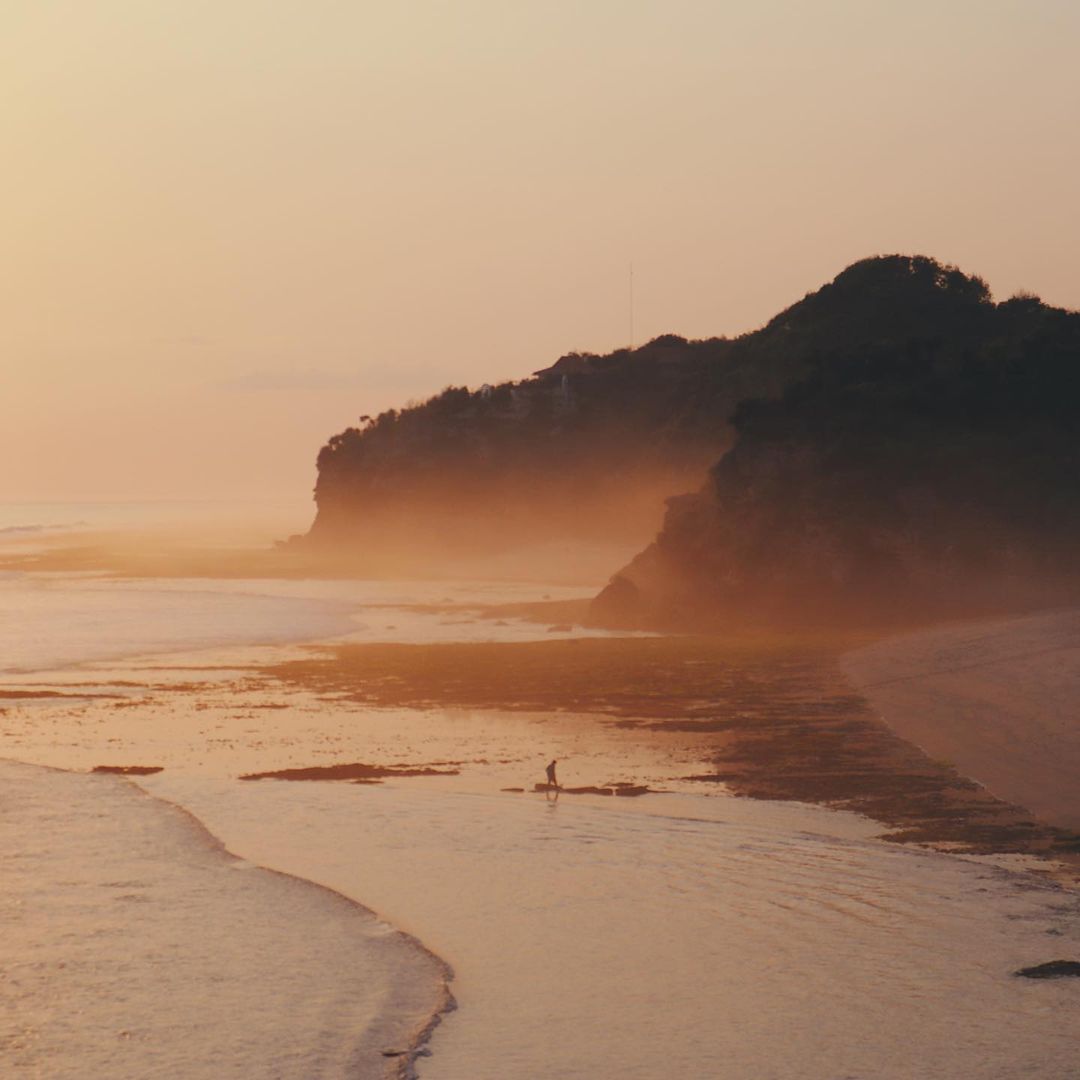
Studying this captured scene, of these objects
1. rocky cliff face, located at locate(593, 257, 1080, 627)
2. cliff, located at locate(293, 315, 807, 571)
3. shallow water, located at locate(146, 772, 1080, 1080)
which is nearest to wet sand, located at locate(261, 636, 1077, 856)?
shallow water, located at locate(146, 772, 1080, 1080)

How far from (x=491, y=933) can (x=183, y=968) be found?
265cm

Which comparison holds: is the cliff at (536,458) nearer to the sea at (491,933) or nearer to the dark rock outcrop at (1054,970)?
the sea at (491,933)

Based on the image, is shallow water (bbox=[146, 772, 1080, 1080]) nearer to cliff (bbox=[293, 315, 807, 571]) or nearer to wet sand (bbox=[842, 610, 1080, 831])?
wet sand (bbox=[842, 610, 1080, 831])

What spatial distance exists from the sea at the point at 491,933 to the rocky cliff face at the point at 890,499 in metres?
25.2

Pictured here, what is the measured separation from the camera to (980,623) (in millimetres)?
38250

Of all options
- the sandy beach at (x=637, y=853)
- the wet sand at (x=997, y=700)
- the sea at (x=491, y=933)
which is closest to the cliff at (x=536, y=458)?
the wet sand at (x=997, y=700)

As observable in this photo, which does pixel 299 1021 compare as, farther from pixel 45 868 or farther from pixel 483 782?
pixel 483 782

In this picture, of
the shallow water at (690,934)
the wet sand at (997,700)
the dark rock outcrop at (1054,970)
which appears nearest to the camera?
the shallow water at (690,934)

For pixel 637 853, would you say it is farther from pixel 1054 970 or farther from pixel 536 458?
pixel 536 458

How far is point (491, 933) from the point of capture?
1254 centimetres

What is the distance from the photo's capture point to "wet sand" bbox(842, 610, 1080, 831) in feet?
60.6

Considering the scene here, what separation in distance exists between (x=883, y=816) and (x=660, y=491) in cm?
7942

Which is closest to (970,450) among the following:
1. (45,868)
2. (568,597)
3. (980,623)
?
(980,623)

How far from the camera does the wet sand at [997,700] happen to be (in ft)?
60.6
